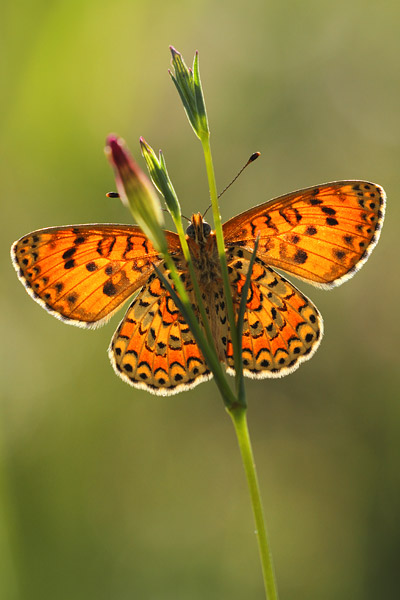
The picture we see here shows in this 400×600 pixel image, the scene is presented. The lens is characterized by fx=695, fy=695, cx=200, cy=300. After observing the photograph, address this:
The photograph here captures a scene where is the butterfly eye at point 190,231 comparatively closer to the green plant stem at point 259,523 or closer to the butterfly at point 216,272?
the butterfly at point 216,272

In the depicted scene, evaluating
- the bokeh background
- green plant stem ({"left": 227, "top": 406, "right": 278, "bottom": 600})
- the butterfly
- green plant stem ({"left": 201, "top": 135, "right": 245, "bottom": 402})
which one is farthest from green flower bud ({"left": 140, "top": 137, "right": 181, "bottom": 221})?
the bokeh background

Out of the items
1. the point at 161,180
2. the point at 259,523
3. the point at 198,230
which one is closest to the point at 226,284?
the point at 161,180

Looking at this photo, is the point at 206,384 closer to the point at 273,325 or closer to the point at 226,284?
the point at 273,325

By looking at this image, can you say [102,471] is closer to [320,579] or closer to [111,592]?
[111,592]

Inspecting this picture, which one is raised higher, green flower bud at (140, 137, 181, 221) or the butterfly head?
the butterfly head

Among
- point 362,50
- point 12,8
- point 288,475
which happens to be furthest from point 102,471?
point 362,50

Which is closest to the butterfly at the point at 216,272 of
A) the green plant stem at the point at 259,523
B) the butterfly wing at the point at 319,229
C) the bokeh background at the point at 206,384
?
the butterfly wing at the point at 319,229

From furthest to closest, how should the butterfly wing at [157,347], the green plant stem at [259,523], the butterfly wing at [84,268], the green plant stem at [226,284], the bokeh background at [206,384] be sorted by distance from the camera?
the bokeh background at [206,384] < the butterfly wing at [157,347] < the butterfly wing at [84,268] < the green plant stem at [226,284] < the green plant stem at [259,523]

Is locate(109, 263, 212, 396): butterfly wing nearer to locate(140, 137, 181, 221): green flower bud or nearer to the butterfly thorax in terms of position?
the butterfly thorax

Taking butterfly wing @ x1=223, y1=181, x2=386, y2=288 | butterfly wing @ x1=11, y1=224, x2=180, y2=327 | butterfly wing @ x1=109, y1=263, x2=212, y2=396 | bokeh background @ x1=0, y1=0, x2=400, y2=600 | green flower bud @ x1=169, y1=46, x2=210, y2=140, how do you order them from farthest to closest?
→ bokeh background @ x1=0, y1=0, x2=400, y2=600 → butterfly wing @ x1=109, y1=263, x2=212, y2=396 → butterfly wing @ x1=11, y1=224, x2=180, y2=327 → butterfly wing @ x1=223, y1=181, x2=386, y2=288 → green flower bud @ x1=169, y1=46, x2=210, y2=140
